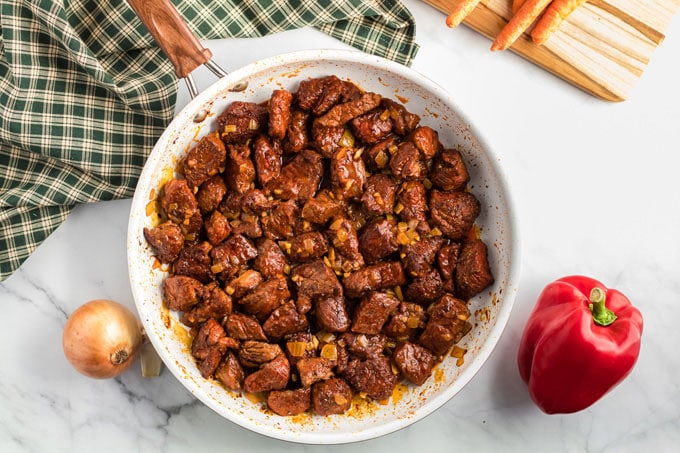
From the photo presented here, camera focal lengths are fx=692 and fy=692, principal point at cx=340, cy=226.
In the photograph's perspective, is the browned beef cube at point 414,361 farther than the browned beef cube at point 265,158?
No

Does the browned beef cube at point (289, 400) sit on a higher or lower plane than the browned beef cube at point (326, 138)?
lower

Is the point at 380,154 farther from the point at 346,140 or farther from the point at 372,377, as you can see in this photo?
the point at 372,377

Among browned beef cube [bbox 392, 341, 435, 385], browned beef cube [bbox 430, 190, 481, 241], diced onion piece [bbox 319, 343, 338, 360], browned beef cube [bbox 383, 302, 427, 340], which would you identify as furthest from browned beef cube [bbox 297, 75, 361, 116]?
browned beef cube [bbox 392, 341, 435, 385]

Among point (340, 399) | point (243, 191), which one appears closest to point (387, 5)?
point (243, 191)

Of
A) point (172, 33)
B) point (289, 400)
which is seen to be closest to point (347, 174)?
point (172, 33)

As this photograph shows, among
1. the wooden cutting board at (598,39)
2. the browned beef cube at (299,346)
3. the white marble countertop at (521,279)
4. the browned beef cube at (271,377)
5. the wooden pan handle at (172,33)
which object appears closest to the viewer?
the wooden pan handle at (172,33)

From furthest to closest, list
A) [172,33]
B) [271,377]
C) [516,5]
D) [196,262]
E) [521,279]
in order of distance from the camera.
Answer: [521,279]
[516,5]
[196,262]
[271,377]
[172,33]

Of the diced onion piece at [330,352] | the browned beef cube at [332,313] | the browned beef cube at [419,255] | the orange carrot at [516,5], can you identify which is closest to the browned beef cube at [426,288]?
the browned beef cube at [419,255]

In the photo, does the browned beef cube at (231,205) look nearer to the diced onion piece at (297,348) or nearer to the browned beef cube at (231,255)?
the browned beef cube at (231,255)
